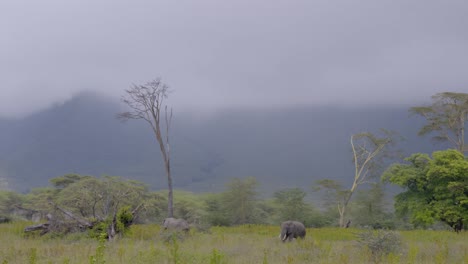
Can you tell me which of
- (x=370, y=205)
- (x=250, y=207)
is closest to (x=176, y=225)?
(x=250, y=207)

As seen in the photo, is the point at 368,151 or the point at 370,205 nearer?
the point at 368,151

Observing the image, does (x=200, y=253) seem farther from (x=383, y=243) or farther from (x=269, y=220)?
(x=269, y=220)

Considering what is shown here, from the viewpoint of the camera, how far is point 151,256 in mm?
10180

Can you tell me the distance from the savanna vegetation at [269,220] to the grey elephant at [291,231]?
96 cm

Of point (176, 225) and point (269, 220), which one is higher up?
point (176, 225)

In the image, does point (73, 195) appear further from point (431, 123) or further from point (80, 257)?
point (431, 123)

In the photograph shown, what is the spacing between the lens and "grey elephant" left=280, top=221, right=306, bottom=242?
16.1 meters

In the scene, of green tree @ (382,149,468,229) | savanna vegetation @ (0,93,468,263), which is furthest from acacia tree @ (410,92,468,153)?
green tree @ (382,149,468,229)

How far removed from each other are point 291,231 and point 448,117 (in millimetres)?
23128

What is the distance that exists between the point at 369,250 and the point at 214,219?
104 feet

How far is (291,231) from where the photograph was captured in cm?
1628

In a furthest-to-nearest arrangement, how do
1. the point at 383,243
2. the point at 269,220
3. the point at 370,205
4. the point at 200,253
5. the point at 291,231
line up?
1. the point at 370,205
2. the point at 269,220
3. the point at 291,231
4. the point at 383,243
5. the point at 200,253

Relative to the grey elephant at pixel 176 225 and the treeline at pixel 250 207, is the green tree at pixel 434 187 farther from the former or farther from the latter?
the grey elephant at pixel 176 225

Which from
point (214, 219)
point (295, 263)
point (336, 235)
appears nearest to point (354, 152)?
point (214, 219)
